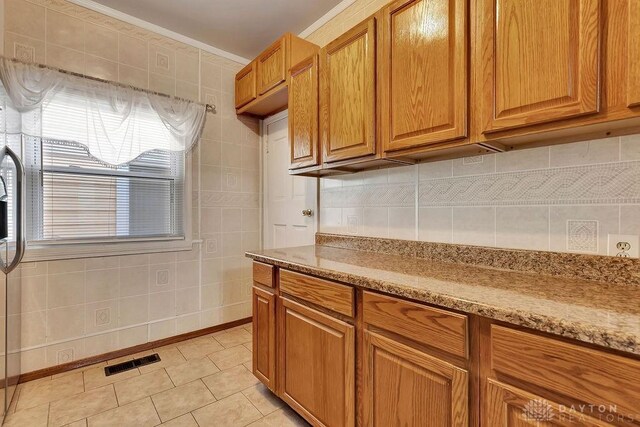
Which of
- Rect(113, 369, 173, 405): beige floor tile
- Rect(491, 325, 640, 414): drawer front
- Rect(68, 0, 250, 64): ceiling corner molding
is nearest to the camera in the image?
Rect(491, 325, 640, 414): drawer front

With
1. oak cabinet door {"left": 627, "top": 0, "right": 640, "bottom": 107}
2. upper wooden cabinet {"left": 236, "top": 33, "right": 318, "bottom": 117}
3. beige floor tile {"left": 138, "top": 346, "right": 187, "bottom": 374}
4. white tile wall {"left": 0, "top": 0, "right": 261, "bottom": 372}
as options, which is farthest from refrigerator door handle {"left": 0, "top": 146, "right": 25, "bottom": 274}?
oak cabinet door {"left": 627, "top": 0, "right": 640, "bottom": 107}

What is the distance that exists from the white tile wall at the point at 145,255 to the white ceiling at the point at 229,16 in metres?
0.15

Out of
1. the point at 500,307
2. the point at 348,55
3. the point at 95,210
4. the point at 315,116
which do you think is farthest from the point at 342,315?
the point at 95,210

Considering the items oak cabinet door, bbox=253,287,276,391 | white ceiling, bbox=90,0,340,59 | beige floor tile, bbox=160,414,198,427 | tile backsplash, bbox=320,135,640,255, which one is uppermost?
white ceiling, bbox=90,0,340,59

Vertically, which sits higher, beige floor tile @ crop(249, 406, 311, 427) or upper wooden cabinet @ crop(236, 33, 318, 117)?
upper wooden cabinet @ crop(236, 33, 318, 117)

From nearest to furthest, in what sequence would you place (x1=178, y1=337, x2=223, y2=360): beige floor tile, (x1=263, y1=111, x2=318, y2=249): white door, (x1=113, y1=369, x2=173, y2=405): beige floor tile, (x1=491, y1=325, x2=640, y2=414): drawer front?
(x1=491, y1=325, x2=640, y2=414): drawer front < (x1=113, y1=369, x2=173, y2=405): beige floor tile < (x1=178, y1=337, x2=223, y2=360): beige floor tile < (x1=263, y1=111, x2=318, y2=249): white door

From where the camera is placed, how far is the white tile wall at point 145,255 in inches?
79.7

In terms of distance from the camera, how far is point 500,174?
54.8 inches

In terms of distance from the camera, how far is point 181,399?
1810 mm

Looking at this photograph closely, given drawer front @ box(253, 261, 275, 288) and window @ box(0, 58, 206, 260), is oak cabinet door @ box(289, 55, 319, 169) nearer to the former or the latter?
drawer front @ box(253, 261, 275, 288)

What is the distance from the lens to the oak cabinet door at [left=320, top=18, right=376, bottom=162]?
1.56 m

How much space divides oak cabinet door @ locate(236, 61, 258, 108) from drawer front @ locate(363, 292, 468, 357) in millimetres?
2149

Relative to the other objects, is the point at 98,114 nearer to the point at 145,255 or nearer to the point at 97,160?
the point at 97,160

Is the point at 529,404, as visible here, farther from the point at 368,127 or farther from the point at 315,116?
the point at 315,116
